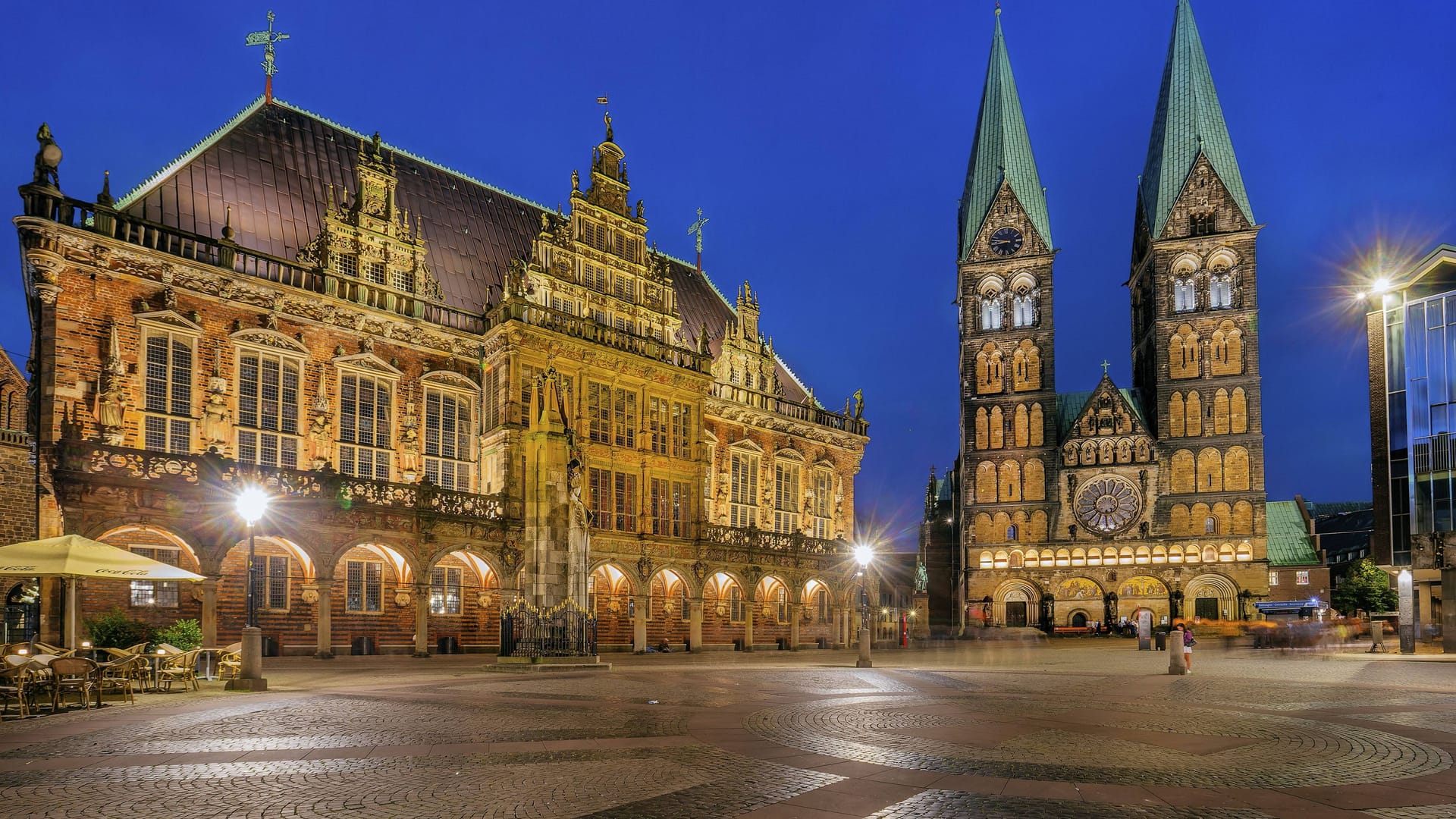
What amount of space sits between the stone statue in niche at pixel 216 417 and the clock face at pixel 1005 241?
6524 cm

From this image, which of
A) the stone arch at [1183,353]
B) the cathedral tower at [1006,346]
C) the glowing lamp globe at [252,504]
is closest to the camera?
the glowing lamp globe at [252,504]

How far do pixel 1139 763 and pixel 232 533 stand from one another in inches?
991

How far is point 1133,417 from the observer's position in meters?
77.7

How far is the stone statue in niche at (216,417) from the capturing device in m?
30.5

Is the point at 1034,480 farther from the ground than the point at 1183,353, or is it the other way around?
the point at 1183,353

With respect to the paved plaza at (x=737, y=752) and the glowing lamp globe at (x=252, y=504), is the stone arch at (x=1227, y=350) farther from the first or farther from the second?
the glowing lamp globe at (x=252, y=504)

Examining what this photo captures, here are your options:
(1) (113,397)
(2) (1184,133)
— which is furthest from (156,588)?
(2) (1184,133)

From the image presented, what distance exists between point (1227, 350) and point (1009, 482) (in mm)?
18649

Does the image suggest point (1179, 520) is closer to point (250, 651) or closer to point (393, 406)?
point (393, 406)

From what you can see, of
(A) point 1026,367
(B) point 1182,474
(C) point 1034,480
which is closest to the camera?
(B) point 1182,474

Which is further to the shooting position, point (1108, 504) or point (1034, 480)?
point (1034, 480)

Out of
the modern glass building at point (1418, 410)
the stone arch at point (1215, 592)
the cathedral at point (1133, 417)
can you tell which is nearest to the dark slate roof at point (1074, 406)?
the cathedral at point (1133, 417)

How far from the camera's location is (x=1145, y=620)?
4394 cm

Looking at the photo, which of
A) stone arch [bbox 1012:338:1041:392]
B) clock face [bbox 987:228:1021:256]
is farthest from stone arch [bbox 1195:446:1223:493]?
clock face [bbox 987:228:1021:256]
